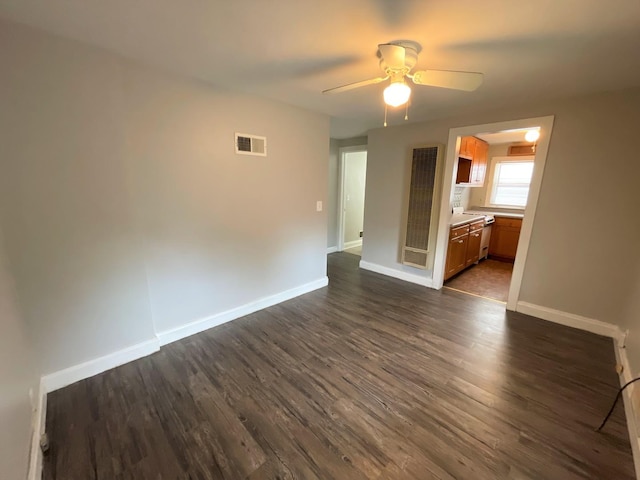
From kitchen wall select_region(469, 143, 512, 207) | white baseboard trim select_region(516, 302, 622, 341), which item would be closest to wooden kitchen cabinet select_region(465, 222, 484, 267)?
kitchen wall select_region(469, 143, 512, 207)

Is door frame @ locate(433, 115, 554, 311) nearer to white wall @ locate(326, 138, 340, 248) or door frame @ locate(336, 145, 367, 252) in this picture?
door frame @ locate(336, 145, 367, 252)

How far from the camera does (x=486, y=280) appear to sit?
420 cm

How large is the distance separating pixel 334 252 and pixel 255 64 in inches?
164

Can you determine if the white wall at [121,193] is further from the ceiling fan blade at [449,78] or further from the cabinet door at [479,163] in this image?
the cabinet door at [479,163]

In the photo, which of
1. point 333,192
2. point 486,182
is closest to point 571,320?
point 486,182

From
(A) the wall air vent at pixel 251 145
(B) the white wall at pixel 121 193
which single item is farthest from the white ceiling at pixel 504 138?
(A) the wall air vent at pixel 251 145

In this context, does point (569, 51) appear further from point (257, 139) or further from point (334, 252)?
point (334, 252)

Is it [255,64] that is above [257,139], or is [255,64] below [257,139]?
above

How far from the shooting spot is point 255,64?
6.54ft

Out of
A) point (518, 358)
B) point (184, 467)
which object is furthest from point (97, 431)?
point (518, 358)

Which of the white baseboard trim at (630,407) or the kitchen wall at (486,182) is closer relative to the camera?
the white baseboard trim at (630,407)

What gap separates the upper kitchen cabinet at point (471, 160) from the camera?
412cm

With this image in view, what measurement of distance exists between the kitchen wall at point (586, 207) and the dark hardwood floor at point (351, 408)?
464 millimetres

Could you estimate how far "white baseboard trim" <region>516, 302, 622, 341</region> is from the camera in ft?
8.77
